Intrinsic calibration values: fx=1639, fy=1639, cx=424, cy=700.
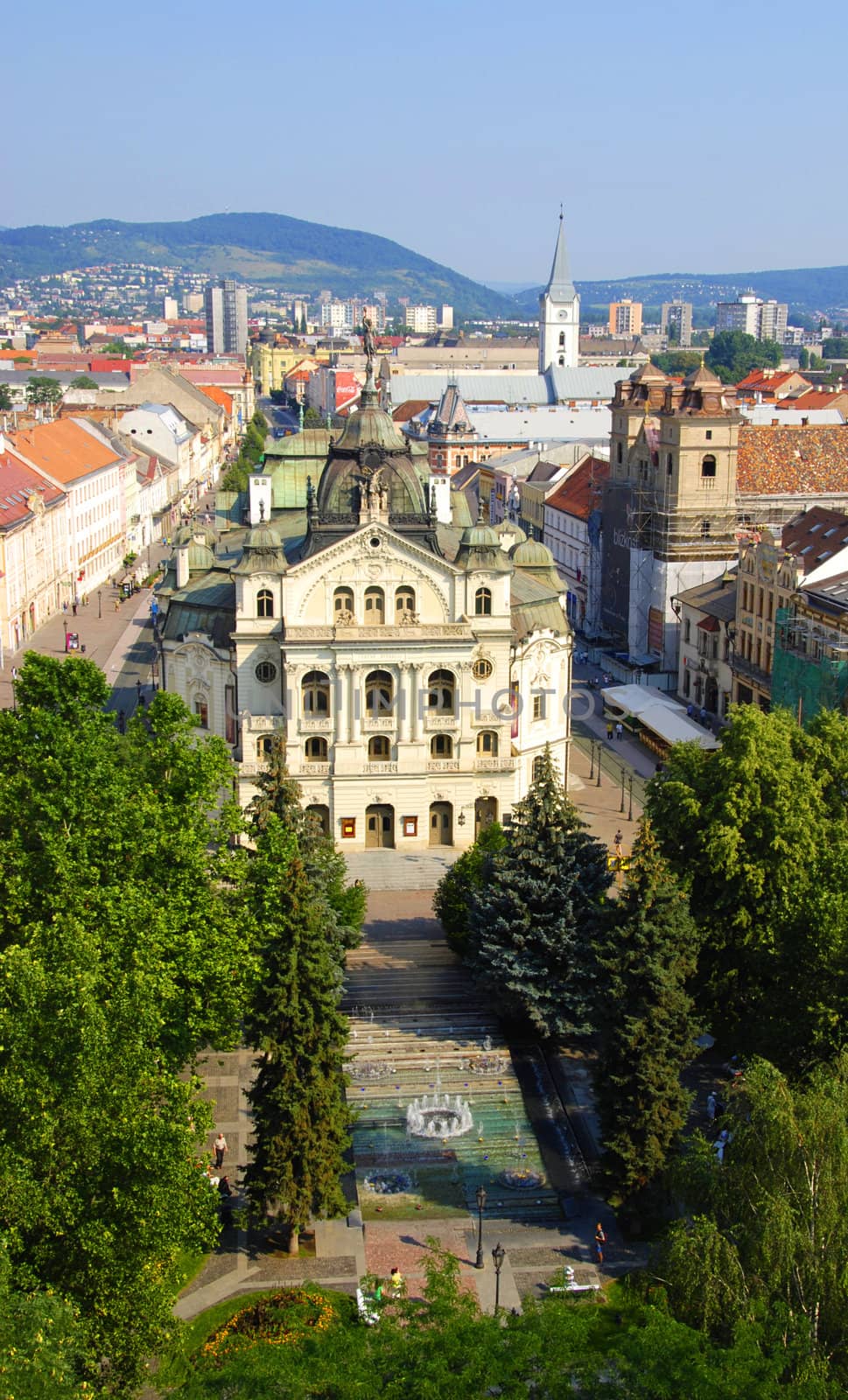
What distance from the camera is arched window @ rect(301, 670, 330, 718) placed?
71062 mm

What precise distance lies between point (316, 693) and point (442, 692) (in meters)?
5.52

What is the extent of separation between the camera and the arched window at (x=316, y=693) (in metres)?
71.1

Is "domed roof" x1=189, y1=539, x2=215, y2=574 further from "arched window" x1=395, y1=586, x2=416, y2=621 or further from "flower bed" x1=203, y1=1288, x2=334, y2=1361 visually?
"flower bed" x1=203, y1=1288, x2=334, y2=1361

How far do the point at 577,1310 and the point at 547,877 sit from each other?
19.5m

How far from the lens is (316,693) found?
234 feet

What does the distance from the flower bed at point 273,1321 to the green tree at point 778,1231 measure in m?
8.01

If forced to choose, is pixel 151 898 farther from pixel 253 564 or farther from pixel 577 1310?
pixel 253 564

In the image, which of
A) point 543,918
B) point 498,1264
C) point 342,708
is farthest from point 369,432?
point 498,1264

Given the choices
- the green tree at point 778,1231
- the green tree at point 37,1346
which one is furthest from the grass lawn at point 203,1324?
the green tree at point 778,1231

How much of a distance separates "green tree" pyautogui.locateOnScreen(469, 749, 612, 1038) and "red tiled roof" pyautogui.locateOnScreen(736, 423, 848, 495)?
61.3 metres

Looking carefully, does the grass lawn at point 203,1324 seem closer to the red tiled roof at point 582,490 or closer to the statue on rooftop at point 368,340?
the statue on rooftop at point 368,340

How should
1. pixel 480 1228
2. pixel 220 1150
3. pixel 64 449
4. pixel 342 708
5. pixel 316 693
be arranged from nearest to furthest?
pixel 480 1228
pixel 220 1150
pixel 342 708
pixel 316 693
pixel 64 449

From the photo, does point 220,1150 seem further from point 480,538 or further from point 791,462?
point 791,462

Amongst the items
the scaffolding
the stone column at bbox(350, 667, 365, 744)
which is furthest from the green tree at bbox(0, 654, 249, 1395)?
the scaffolding
